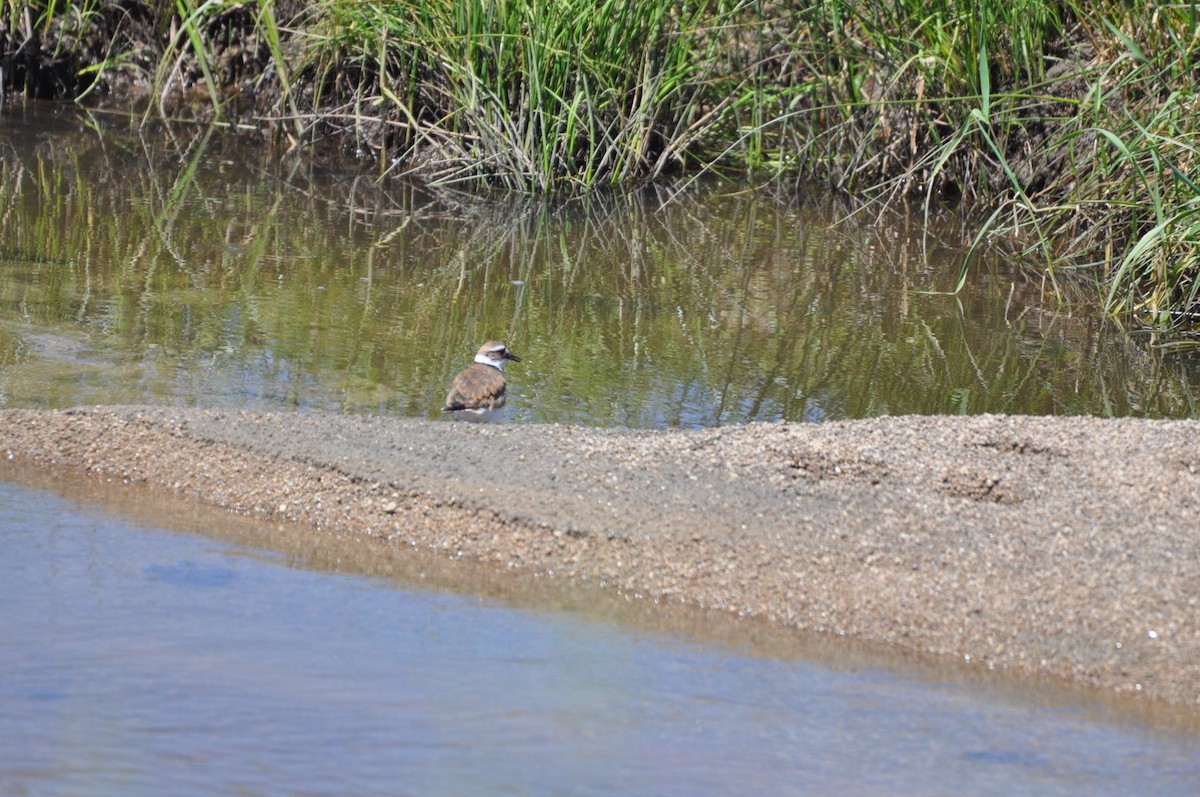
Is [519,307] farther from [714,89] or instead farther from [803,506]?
[714,89]

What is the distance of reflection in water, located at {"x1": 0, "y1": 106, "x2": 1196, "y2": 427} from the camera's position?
6113mm

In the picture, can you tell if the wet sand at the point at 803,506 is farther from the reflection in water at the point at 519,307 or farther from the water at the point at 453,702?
the reflection in water at the point at 519,307

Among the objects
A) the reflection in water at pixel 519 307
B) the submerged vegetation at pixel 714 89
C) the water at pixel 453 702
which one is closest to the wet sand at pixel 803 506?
the water at pixel 453 702

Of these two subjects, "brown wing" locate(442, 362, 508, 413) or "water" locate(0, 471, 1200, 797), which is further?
"brown wing" locate(442, 362, 508, 413)

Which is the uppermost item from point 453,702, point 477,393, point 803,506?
point 803,506

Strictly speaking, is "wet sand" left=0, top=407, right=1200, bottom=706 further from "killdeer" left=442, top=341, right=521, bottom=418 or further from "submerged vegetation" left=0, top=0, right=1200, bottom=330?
"submerged vegetation" left=0, top=0, right=1200, bottom=330

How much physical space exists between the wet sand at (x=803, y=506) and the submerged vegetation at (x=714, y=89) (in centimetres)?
391

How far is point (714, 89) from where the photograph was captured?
10508 mm

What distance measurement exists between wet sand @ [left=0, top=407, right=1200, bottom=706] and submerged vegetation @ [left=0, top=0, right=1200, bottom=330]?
12.8 feet

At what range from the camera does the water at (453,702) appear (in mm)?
3045

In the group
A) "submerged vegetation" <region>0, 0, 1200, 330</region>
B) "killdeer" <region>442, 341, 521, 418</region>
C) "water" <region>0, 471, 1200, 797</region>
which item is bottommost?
"water" <region>0, 471, 1200, 797</region>

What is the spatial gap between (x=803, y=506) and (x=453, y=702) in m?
1.49

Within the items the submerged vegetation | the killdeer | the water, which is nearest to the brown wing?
the killdeer

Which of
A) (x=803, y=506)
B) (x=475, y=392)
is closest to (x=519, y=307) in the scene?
(x=475, y=392)
